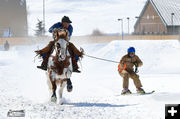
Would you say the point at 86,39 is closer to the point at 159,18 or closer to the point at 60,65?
the point at 159,18

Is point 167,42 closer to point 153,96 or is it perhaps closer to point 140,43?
point 140,43

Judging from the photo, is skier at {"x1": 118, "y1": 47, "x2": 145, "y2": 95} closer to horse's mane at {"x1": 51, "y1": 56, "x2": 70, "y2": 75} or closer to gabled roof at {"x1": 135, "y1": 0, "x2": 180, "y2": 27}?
horse's mane at {"x1": 51, "y1": 56, "x2": 70, "y2": 75}

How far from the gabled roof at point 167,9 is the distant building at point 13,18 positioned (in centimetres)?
2166

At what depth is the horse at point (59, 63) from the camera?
8.69 m

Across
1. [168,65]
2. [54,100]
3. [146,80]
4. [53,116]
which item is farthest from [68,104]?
[168,65]

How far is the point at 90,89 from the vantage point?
546 inches

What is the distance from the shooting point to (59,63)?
904cm

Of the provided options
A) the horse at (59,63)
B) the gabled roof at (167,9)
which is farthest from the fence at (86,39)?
the horse at (59,63)

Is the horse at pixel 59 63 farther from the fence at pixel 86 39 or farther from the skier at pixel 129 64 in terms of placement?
the fence at pixel 86 39

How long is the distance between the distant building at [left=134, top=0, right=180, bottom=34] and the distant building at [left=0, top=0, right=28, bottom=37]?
19.4 metres

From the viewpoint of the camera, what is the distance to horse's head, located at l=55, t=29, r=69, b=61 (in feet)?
28.3

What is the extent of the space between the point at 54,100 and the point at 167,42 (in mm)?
19140

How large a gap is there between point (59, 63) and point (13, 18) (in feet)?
198

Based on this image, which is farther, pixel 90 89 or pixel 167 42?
pixel 167 42
